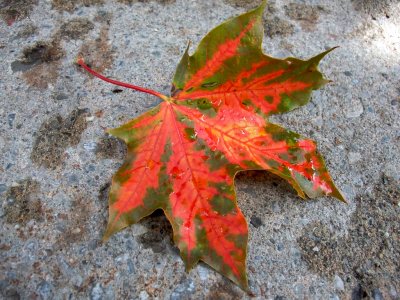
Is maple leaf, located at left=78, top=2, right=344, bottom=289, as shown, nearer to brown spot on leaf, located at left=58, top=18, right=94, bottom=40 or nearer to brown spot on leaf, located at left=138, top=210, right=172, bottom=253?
brown spot on leaf, located at left=138, top=210, right=172, bottom=253

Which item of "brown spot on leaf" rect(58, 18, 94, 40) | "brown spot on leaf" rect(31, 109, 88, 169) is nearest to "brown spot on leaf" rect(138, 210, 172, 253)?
"brown spot on leaf" rect(31, 109, 88, 169)

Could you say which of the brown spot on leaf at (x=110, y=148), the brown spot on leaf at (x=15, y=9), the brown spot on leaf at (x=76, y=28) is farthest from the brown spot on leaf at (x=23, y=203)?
the brown spot on leaf at (x=15, y=9)

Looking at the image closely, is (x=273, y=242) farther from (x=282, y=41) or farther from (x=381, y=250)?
(x=282, y=41)

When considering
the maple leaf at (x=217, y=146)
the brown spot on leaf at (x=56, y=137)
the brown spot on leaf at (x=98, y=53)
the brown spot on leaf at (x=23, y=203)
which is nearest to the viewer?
the maple leaf at (x=217, y=146)

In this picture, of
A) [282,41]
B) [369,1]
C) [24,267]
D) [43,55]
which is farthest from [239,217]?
[369,1]

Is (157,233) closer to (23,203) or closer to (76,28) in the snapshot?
(23,203)

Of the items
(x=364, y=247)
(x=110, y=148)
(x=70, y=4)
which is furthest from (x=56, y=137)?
(x=364, y=247)

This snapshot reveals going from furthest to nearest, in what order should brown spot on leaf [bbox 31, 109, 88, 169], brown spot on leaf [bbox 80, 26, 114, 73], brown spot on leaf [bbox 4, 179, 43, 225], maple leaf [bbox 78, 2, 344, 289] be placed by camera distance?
brown spot on leaf [bbox 80, 26, 114, 73] < brown spot on leaf [bbox 31, 109, 88, 169] < brown spot on leaf [bbox 4, 179, 43, 225] < maple leaf [bbox 78, 2, 344, 289]

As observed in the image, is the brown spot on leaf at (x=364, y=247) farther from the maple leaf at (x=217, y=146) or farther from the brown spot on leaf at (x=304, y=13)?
the brown spot on leaf at (x=304, y=13)
